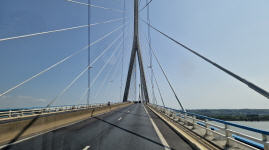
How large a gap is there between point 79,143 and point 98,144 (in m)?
0.81

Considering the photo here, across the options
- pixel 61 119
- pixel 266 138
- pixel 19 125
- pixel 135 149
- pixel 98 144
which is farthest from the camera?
pixel 61 119

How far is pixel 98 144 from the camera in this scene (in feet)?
24.9

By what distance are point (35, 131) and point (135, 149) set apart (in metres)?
6.58

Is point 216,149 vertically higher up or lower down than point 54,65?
lower down

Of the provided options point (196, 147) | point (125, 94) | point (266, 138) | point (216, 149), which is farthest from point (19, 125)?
point (125, 94)

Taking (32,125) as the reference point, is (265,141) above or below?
above

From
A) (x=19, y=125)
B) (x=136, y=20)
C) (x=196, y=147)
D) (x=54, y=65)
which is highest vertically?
(x=136, y=20)

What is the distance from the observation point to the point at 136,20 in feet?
166

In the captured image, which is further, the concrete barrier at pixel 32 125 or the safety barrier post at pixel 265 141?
the concrete barrier at pixel 32 125

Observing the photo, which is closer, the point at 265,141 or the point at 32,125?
the point at 265,141

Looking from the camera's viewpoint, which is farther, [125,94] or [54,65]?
[125,94]

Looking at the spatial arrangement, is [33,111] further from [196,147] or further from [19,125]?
[196,147]

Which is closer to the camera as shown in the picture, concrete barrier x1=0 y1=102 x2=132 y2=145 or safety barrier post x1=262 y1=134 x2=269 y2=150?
safety barrier post x1=262 y1=134 x2=269 y2=150

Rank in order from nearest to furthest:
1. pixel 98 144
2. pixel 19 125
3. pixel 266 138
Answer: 1. pixel 266 138
2. pixel 98 144
3. pixel 19 125
